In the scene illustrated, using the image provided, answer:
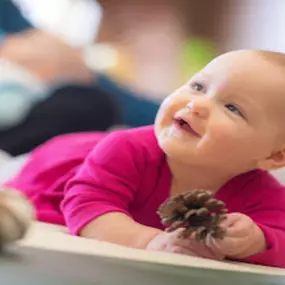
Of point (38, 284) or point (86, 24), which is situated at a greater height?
point (38, 284)

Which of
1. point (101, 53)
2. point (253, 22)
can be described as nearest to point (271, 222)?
point (253, 22)

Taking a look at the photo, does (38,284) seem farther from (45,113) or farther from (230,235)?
(45,113)

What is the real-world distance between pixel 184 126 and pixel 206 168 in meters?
0.06

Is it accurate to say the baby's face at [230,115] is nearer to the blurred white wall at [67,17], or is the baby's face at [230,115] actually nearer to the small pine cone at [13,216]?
the small pine cone at [13,216]

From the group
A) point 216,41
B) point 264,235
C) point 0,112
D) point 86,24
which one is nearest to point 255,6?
point 216,41

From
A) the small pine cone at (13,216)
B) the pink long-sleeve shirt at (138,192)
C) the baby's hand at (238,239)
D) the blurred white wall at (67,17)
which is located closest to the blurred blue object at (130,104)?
the blurred white wall at (67,17)

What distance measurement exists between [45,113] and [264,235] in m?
0.58

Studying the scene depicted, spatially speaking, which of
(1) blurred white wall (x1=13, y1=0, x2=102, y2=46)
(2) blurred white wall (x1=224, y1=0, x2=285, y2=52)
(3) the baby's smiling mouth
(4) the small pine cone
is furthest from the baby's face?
(1) blurred white wall (x1=13, y1=0, x2=102, y2=46)

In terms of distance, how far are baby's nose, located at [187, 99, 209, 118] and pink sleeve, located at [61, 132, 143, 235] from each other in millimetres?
100

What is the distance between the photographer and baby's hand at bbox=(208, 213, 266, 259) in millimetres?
648

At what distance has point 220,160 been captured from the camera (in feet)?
2.36

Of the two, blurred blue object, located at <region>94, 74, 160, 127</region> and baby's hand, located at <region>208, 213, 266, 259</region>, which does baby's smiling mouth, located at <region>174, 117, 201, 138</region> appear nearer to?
baby's hand, located at <region>208, 213, 266, 259</region>

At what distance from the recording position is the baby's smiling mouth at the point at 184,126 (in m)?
0.70

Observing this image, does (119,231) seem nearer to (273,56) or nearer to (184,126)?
(184,126)
